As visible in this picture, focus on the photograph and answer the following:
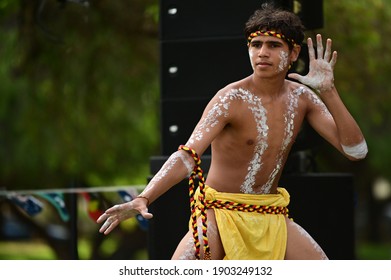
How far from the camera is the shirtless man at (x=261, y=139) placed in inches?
190

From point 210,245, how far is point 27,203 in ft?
12.1

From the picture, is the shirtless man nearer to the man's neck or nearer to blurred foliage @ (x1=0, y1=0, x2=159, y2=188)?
the man's neck

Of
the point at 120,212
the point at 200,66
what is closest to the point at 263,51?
the point at 120,212

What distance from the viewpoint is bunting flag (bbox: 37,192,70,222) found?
317 inches

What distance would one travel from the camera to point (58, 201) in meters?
8.11

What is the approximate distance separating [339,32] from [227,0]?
201 inches

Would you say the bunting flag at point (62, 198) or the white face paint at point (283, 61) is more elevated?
the white face paint at point (283, 61)

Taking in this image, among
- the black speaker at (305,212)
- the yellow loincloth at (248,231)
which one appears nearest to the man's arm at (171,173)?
the yellow loincloth at (248,231)

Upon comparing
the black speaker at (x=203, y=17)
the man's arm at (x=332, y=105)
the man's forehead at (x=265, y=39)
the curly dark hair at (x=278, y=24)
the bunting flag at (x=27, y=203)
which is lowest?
the bunting flag at (x=27, y=203)

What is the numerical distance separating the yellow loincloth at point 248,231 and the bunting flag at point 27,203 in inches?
139

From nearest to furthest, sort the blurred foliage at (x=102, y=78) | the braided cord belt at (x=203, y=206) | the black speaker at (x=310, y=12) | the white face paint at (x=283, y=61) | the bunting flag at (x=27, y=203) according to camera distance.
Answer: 1. the braided cord belt at (x=203, y=206)
2. the white face paint at (x=283, y=61)
3. the black speaker at (x=310, y=12)
4. the bunting flag at (x=27, y=203)
5. the blurred foliage at (x=102, y=78)

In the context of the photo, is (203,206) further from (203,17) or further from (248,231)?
(203,17)

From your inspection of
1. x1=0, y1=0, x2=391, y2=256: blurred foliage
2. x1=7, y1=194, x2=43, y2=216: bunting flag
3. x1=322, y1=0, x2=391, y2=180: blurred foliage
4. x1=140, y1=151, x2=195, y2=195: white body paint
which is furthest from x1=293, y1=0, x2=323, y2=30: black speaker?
x1=0, y1=0, x2=391, y2=256: blurred foliage

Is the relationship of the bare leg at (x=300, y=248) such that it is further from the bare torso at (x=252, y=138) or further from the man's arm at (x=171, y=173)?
the man's arm at (x=171, y=173)
